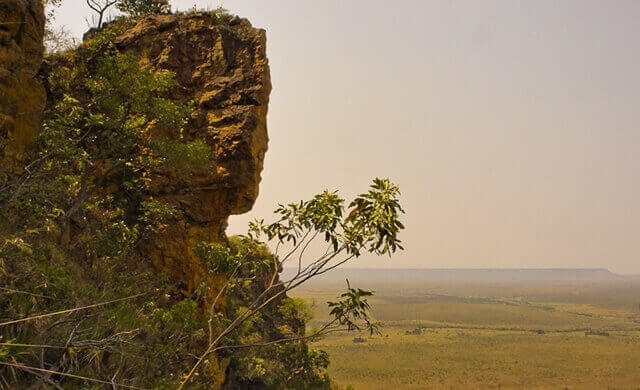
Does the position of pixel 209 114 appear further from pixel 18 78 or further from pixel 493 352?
pixel 493 352

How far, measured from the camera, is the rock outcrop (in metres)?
8.24

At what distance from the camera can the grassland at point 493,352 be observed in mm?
65125

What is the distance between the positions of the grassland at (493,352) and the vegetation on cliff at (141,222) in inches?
1194

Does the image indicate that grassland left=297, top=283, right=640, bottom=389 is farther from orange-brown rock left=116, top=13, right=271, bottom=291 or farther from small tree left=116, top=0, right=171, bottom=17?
small tree left=116, top=0, right=171, bottom=17

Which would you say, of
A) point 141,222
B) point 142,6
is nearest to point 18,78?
point 141,222

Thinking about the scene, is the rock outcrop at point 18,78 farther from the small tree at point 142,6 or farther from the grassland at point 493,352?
the grassland at point 493,352

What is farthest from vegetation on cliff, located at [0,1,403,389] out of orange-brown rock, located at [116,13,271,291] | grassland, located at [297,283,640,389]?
grassland, located at [297,283,640,389]

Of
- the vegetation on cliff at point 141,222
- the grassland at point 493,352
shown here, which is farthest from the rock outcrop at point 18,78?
the grassland at point 493,352

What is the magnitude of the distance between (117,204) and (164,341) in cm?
515

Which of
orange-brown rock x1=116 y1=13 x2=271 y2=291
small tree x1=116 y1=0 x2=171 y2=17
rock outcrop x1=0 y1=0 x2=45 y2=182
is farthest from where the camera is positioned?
small tree x1=116 y1=0 x2=171 y2=17

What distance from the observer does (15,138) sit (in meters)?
8.80

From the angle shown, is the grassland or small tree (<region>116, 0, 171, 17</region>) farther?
the grassland

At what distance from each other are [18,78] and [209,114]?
18.7 feet

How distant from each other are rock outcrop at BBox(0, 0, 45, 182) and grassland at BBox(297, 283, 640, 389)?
3490cm
